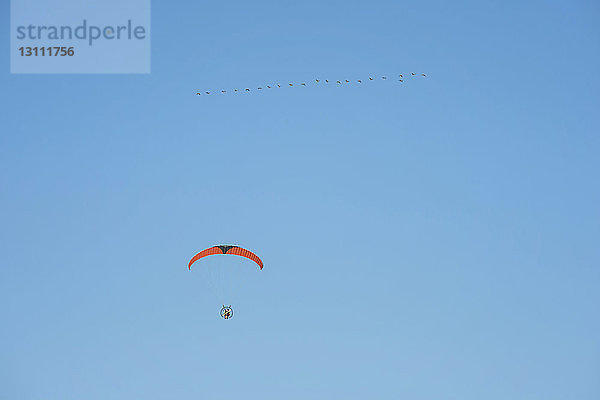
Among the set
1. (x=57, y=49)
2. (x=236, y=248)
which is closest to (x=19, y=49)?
(x=57, y=49)

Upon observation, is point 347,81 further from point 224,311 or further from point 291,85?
point 224,311

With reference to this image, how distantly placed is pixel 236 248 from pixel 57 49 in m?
11.3

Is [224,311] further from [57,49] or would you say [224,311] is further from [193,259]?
[57,49]

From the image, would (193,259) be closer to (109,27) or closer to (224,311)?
(224,311)

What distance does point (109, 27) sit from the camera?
69.1 meters

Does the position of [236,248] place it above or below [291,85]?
below

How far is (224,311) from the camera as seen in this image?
233ft

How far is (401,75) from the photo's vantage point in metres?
69.7

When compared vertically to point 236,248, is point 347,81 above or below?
above

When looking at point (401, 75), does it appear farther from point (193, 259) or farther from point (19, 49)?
point (19, 49)

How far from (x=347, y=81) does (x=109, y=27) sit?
10.2m

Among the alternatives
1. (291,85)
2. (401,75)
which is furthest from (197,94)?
(401,75)

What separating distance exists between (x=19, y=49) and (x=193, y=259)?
11.5 metres

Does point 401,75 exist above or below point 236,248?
above
